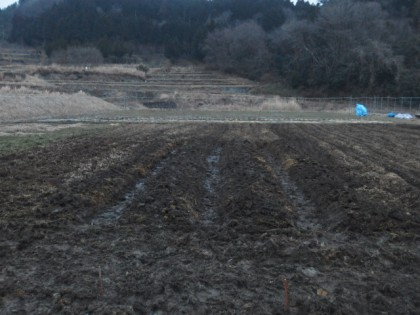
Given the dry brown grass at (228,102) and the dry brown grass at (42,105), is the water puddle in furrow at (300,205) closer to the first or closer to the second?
the dry brown grass at (42,105)

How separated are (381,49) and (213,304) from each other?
6661 centimetres

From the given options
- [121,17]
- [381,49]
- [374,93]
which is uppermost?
[121,17]

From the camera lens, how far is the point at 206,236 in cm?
685

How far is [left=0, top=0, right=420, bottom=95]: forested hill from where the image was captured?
219 ft

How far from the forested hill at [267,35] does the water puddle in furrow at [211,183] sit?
2132 inches

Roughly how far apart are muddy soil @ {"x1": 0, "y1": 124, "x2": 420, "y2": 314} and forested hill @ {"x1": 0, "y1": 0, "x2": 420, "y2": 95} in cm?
5740

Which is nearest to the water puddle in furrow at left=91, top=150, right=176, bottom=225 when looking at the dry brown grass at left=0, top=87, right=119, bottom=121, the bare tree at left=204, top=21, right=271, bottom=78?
the dry brown grass at left=0, top=87, right=119, bottom=121

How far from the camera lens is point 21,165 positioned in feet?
38.8

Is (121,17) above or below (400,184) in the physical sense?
above

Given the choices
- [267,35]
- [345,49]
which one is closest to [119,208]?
[345,49]

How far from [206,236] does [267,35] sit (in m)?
93.3

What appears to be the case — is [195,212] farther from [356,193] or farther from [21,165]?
[21,165]

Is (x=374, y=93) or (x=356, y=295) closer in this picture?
(x=356, y=295)

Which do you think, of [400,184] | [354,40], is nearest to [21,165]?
[400,184]
